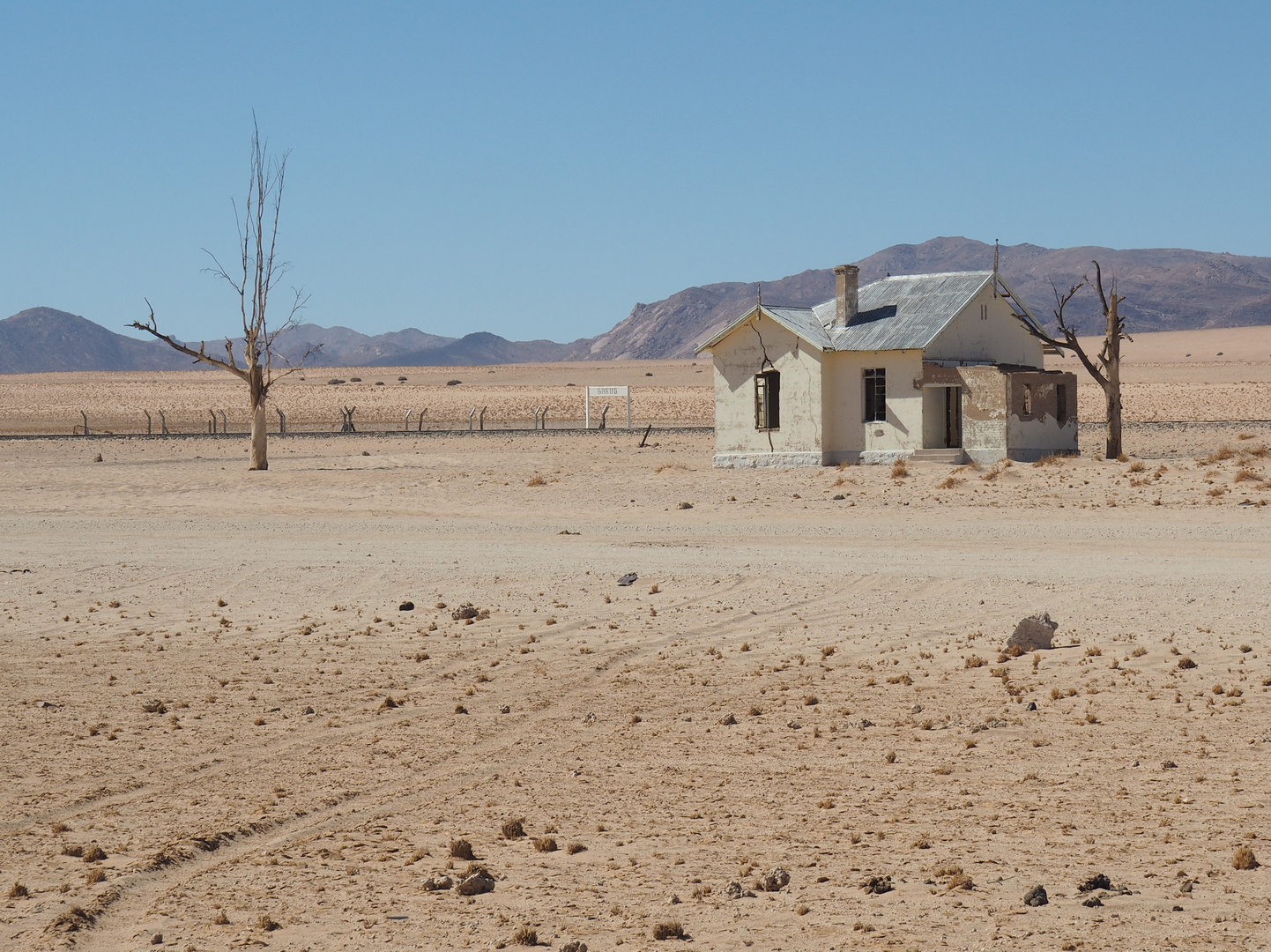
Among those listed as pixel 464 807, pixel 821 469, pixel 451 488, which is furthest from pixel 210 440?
pixel 464 807

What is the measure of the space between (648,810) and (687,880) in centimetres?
115

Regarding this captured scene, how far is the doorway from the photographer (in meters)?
32.1

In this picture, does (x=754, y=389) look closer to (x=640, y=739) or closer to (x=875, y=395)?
(x=875, y=395)

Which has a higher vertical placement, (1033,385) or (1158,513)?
(1033,385)

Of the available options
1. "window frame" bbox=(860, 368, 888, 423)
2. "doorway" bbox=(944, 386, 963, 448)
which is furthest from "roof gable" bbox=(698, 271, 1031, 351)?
"doorway" bbox=(944, 386, 963, 448)

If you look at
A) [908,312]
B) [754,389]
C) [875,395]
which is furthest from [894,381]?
[754,389]

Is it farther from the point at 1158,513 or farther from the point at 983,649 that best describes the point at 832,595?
the point at 1158,513

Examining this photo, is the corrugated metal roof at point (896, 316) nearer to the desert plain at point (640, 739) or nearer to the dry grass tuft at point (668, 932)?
the desert plain at point (640, 739)

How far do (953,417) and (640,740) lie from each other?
25222 mm

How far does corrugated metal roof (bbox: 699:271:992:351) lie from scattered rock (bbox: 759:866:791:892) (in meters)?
25.4

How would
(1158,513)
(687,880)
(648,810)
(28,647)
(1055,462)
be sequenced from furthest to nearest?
(1055,462)
(1158,513)
(28,647)
(648,810)
(687,880)

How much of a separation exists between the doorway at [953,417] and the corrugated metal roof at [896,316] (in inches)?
72.1

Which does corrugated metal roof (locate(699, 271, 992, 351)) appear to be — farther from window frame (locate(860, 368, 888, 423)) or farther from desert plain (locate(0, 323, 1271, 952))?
desert plain (locate(0, 323, 1271, 952))

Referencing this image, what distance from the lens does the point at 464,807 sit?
7086 millimetres
